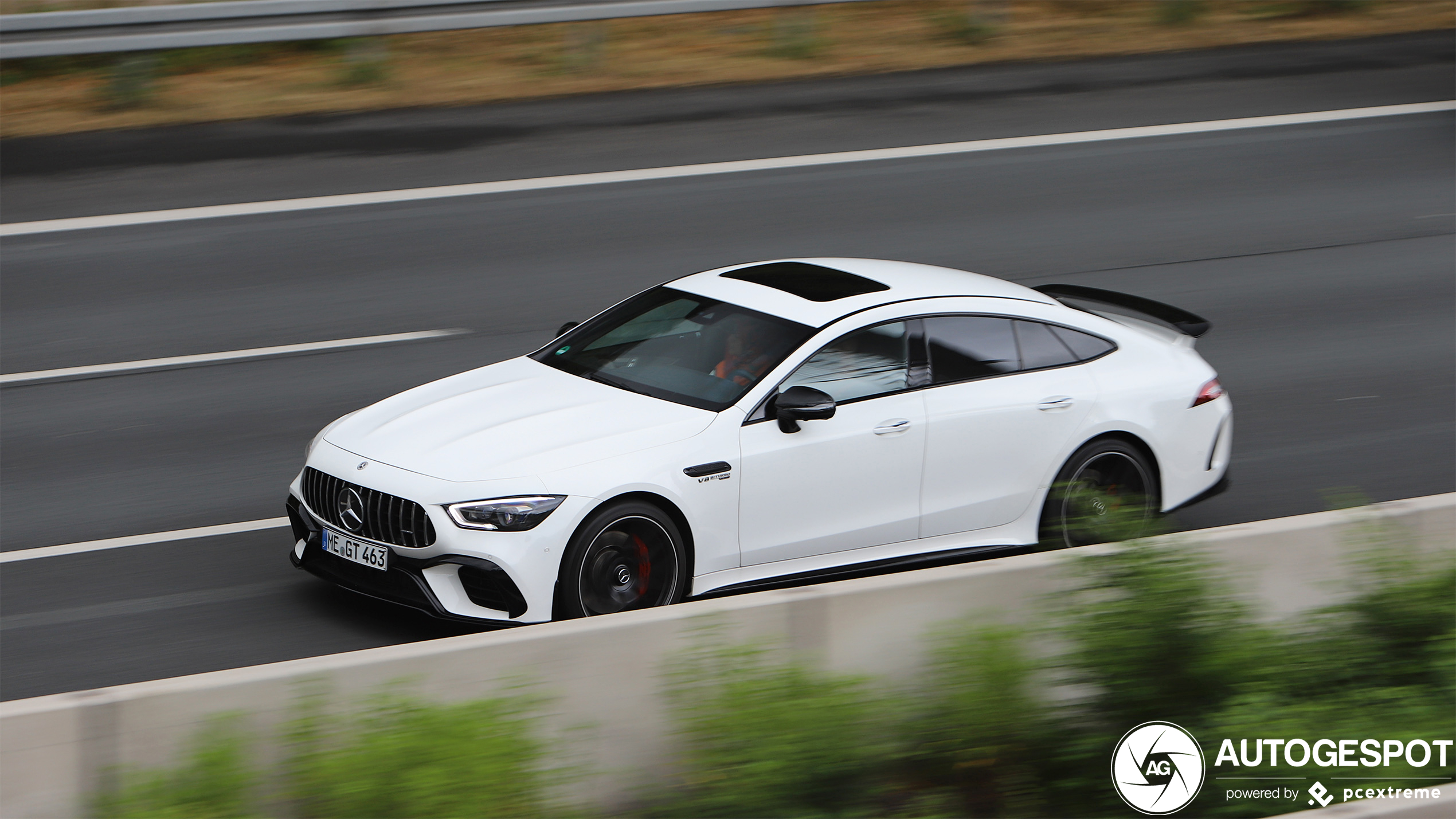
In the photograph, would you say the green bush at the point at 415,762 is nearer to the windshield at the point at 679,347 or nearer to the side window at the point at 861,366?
the windshield at the point at 679,347

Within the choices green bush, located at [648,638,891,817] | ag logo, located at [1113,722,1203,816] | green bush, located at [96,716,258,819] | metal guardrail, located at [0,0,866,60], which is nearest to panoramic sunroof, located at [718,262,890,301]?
green bush, located at [648,638,891,817]

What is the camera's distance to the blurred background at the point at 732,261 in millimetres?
5316

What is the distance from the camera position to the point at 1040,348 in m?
8.00

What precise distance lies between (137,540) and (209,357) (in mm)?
2636

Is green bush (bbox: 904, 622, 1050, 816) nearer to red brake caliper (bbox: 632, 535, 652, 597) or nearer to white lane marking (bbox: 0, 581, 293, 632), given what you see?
red brake caliper (bbox: 632, 535, 652, 597)

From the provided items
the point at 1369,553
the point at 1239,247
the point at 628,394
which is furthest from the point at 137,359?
the point at 1239,247

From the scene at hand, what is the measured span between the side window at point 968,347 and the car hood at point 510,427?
4.29 ft

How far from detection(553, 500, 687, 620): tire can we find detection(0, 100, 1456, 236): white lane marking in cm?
714

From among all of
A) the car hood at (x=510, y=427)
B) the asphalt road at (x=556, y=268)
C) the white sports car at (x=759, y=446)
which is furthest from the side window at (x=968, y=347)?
the asphalt road at (x=556, y=268)

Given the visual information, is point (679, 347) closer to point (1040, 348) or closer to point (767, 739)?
point (1040, 348)

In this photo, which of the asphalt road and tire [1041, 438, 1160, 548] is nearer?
tire [1041, 438, 1160, 548]

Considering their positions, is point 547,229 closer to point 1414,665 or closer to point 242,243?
point 242,243

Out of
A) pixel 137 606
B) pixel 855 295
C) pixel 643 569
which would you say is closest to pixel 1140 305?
pixel 855 295

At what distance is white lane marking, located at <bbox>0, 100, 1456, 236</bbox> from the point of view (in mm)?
12602
